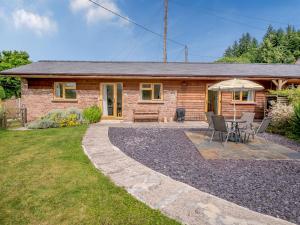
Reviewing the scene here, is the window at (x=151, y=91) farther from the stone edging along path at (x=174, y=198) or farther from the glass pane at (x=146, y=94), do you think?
the stone edging along path at (x=174, y=198)

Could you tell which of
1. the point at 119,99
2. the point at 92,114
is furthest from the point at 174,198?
the point at 119,99

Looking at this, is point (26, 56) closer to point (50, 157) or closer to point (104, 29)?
point (104, 29)

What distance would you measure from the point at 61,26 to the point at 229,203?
18665 millimetres

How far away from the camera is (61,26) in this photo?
55.5ft

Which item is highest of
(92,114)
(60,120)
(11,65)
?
(11,65)

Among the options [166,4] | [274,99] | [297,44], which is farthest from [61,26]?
[297,44]

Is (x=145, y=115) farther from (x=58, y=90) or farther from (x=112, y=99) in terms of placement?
(x=58, y=90)

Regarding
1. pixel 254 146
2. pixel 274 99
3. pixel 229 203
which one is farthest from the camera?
pixel 274 99

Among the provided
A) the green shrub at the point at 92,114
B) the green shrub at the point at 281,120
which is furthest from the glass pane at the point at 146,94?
the green shrub at the point at 281,120

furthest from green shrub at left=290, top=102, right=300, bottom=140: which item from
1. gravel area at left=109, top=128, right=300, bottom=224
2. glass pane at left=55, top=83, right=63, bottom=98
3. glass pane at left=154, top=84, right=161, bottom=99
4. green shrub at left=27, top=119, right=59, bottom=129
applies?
glass pane at left=55, top=83, right=63, bottom=98

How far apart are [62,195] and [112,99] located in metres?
9.61

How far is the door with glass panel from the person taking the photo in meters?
12.4

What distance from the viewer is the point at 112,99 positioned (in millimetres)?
12477

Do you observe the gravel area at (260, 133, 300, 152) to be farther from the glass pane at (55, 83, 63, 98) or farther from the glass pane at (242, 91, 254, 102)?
the glass pane at (55, 83, 63, 98)
